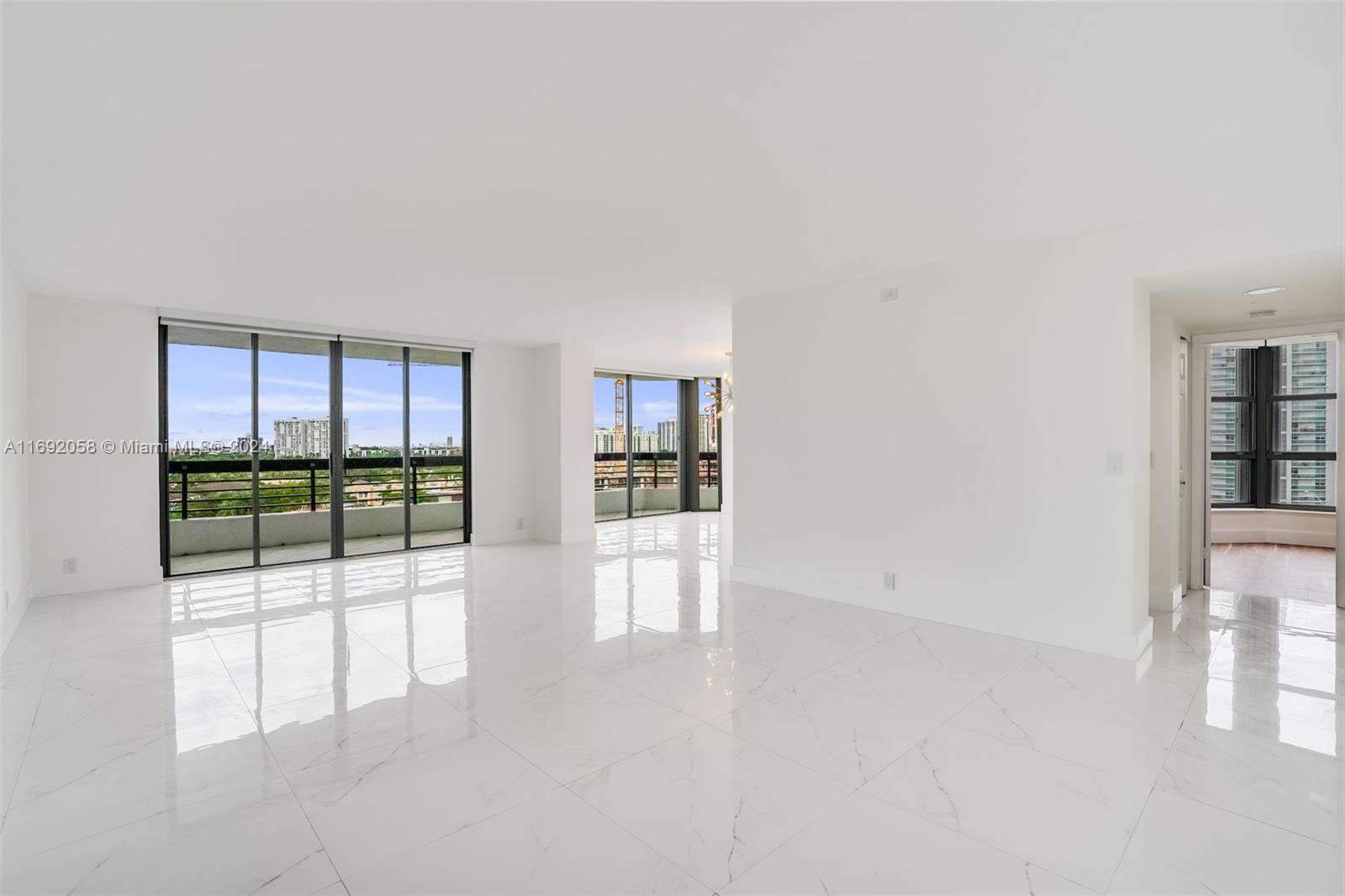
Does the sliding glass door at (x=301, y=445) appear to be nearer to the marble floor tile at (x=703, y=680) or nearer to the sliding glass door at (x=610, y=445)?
the sliding glass door at (x=610, y=445)

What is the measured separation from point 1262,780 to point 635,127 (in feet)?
11.0

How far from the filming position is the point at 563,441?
796 centimetres

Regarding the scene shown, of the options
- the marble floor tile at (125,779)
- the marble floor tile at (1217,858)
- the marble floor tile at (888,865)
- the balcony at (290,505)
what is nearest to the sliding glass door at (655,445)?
the balcony at (290,505)

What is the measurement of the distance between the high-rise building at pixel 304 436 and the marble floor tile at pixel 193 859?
5.14m

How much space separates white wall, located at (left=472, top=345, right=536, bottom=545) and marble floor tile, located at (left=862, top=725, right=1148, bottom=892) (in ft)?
20.7

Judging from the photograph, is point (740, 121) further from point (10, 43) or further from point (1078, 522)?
point (1078, 522)

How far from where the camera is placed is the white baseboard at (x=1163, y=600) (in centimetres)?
458

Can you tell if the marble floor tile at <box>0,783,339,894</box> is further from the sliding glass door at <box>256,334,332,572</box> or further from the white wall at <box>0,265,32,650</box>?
the sliding glass door at <box>256,334,332,572</box>

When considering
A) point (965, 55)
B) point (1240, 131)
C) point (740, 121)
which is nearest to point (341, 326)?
point (740, 121)

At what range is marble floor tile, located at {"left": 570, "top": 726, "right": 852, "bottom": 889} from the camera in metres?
1.92

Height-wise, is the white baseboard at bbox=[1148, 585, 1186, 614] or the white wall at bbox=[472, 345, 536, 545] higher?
the white wall at bbox=[472, 345, 536, 545]

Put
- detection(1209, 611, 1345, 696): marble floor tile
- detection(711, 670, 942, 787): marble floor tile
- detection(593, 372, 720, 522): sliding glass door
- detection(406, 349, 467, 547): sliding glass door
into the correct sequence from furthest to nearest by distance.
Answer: detection(593, 372, 720, 522): sliding glass door < detection(406, 349, 467, 547): sliding glass door < detection(1209, 611, 1345, 696): marble floor tile < detection(711, 670, 942, 787): marble floor tile

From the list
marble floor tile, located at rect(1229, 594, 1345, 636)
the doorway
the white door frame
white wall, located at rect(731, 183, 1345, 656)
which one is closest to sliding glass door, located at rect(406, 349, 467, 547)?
white wall, located at rect(731, 183, 1345, 656)

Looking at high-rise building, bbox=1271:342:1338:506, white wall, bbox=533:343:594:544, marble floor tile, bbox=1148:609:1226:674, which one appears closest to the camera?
marble floor tile, bbox=1148:609:1226:674
